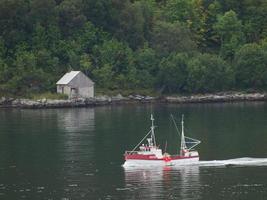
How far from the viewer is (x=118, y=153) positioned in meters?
85.6

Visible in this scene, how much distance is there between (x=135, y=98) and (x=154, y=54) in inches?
401

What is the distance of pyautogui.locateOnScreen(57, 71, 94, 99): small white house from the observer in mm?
132000

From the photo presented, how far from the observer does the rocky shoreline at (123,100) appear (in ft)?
419

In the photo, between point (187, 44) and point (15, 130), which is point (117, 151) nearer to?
point (15, 130)

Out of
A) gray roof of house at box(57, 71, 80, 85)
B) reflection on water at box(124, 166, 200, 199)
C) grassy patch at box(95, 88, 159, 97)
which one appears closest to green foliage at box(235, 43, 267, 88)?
grassy patch at box(95, 88, 159, 97)

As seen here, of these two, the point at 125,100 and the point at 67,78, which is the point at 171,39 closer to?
the point at 125,100

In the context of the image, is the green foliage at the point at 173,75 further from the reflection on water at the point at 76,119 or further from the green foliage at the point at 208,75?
the reflection on water at the point at 76,119

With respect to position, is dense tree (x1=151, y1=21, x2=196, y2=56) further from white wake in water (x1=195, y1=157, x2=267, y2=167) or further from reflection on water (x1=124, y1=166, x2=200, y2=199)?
reflection on water (x1=124, y1=166, x2=200, y2=199)

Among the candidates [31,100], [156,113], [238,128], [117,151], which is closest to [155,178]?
[117,151]

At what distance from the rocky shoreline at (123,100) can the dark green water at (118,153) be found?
4206 mm

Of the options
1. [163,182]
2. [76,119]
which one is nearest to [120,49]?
[76,119]

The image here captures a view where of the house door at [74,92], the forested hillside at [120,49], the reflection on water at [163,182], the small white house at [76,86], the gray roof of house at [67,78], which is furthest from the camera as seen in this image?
the forested hillside at [120,49]

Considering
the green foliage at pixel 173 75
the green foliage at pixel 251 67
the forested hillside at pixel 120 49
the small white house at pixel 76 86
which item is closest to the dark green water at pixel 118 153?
the small white house at pixel 76 86

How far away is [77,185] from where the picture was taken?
72062mm
